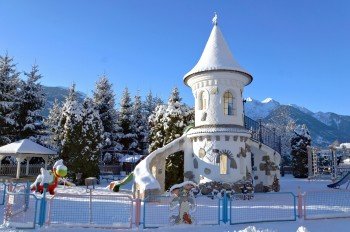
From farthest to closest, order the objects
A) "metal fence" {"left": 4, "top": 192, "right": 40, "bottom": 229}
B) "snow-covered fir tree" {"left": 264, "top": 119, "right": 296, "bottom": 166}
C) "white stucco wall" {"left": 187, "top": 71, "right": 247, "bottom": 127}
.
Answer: "snow-covered fir tree" {"left": 264, "top": 119, "right": 296, "bottom": 166} → "white stucco wall" {"left": 187, "top": 71, "right": 247, "bottom": 127} → "metal fence" {"left": 4, "top": 192, "right": 40, "bottom": 229}

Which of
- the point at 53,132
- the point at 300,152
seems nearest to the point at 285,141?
the point at 300,152

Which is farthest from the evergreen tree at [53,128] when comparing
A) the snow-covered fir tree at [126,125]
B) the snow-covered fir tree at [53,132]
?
the snow-covered fir tree at [126,125]

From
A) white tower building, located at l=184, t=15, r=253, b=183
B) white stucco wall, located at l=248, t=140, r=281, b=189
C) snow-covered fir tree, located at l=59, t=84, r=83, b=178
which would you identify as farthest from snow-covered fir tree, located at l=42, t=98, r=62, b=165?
white stucco wall, located at l=248, t=140, r=281, b=189

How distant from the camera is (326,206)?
53.2 ft

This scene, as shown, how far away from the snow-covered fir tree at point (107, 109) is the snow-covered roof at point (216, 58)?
Answer: 23296 mm

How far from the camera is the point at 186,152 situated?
2167cm

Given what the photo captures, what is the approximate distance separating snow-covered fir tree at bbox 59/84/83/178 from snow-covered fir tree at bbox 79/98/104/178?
0.89ft

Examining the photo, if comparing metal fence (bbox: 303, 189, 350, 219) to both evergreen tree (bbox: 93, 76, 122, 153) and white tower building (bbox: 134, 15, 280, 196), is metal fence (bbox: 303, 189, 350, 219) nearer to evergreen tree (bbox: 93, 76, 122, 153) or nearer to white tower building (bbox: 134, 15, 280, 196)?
white tower building (bbox: 134, 15, 280, 196)

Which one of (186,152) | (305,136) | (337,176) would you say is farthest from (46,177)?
(305,136)

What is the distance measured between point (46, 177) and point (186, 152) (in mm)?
8153

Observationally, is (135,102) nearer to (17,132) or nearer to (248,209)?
(17,132)

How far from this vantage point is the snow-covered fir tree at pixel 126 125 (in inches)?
1861

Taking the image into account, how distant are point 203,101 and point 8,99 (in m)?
24.2

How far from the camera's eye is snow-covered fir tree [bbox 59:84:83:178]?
29.0 m
